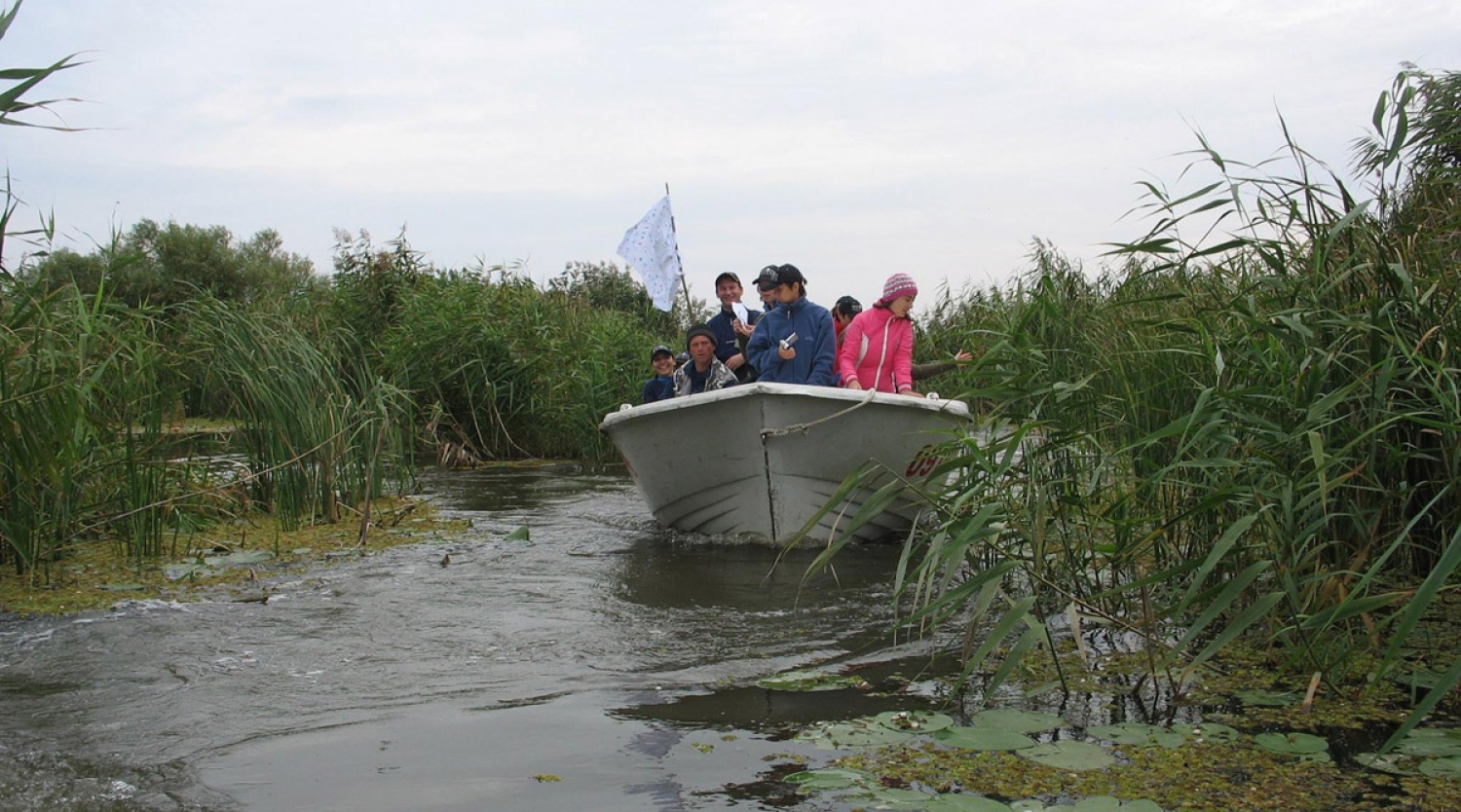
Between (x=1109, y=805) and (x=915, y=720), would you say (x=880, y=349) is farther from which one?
(x=1109, y=805)

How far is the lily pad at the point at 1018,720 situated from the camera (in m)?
3.83

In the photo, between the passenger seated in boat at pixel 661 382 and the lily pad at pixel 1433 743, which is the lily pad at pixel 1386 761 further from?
the passenger seated in boat at pixel 661 382

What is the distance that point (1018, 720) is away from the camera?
3.88 metres

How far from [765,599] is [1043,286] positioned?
222 cm

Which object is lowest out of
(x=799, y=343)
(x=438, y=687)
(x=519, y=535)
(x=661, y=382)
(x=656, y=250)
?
(x=438, y=687)

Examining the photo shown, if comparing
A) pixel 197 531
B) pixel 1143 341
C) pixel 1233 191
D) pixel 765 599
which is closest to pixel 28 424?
pixel 197 531

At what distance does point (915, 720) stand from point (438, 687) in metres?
1.75

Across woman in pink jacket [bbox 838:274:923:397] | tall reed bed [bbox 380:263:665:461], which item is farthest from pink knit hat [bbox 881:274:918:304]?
tall reed bed [bbox 380:263:665:461]

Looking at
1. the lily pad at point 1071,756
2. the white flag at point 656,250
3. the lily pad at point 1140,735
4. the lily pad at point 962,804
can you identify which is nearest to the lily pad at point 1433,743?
the lily pad at point 1140,735

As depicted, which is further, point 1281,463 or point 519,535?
point 519,535

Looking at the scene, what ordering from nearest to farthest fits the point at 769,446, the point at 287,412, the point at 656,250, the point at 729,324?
1. the point at 769,446
2. the point at 287,412
3. the point at 729,324
4. the point at 656,250

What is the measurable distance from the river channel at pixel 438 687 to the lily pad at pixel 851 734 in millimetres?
97

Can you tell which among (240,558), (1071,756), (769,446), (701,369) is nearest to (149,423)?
(240,558)

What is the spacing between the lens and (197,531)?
7.69 metres
